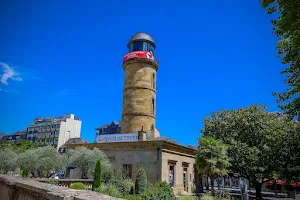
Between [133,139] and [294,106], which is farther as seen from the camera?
[133,139]

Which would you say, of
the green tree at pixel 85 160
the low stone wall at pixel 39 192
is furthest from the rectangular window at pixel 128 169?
the low stone wall at pixel 39 192

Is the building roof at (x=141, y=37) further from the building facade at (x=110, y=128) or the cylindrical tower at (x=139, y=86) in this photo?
the building facade at (x=110, y=128)

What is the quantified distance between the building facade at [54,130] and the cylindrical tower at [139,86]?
A: 219 feet

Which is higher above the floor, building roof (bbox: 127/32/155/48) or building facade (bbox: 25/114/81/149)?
building roof (bbox: 127/32/155/48)

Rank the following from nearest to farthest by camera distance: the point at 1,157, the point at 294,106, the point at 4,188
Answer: the point at 4,188 → the point at 294,106 → the point at 1,157

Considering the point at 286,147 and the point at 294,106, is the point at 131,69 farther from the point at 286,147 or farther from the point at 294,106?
the point at 294,106

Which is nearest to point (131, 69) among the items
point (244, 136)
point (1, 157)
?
point (244, 136)

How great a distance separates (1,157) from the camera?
27609 mm

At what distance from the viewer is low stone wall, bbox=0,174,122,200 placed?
4.29 m

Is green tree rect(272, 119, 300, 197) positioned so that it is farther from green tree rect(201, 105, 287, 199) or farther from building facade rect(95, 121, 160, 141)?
building facade rect(95, 121, 160, 141)

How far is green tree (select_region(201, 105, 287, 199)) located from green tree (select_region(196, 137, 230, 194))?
3873 millimetres

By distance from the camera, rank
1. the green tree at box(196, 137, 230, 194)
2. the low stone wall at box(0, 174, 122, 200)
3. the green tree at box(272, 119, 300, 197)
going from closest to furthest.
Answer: the low stone wall at box(0, 174, 122, 200), the green tree at box(272, 119, 300, 197), the green tree at box(196, 137, 230, 194)

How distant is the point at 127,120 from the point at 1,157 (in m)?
16.0

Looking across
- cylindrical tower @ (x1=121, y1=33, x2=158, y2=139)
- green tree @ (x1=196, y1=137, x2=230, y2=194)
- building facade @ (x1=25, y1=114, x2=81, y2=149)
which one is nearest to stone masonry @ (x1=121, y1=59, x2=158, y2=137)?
cylindrical tower @ (x1=121, y1=33, x2=158, y2=139)
